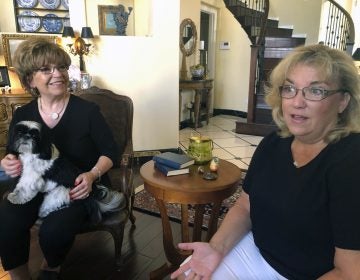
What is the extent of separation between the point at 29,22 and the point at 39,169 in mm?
2965

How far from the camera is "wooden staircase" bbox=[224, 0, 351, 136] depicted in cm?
473

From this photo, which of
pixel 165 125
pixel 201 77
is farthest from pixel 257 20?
pixel 165 125

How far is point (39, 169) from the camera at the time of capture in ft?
4.34

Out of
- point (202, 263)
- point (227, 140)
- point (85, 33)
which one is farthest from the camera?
point (227, 140)

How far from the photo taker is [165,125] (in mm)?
3523

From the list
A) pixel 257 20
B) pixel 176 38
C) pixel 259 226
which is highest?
pixel 257 20

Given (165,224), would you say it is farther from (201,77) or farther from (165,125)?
(201,77)

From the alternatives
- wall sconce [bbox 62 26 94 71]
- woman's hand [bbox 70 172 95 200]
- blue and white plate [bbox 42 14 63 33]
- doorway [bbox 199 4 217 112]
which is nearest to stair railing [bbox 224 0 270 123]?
doorway [bbox 199 4 217 112]

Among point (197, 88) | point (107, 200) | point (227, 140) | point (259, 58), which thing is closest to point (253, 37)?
point (259, 58)

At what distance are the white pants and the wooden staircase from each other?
388 centimetres

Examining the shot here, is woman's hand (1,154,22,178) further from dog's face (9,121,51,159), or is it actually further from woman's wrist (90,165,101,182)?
woman's wrist (90,165,101,182)

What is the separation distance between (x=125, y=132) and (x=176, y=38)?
63.8 inches

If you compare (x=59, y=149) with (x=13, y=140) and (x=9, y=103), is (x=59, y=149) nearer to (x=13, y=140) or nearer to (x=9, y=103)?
(x=13, y=140)

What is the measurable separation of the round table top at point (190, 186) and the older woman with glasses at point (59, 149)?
28 cm
